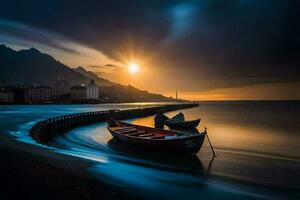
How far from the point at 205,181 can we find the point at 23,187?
919 centimetres

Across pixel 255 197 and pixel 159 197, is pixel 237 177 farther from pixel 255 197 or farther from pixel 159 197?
pixel 159 197

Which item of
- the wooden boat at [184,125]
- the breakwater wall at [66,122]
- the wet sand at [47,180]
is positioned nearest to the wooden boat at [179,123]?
the wooden boat at [184,125]

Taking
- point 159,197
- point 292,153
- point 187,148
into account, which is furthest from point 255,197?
point 292,153

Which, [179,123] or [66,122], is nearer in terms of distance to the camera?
[66,122]

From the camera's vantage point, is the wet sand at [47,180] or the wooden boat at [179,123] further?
the wooden boat at [179,123]

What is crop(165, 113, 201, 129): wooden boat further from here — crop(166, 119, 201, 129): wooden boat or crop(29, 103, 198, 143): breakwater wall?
crop(29, 103, 198, 143): breakwater wall

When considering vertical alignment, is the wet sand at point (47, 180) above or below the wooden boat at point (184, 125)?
above

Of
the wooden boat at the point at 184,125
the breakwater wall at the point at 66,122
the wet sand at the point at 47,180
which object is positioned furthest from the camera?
the wooden boat at the point at 184,125

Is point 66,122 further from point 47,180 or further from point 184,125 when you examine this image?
point 47,180

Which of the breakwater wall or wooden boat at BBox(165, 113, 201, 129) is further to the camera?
wooden boat at BBox(165, 113, 201, 129)

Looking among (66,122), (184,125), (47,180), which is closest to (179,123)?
(184,125)

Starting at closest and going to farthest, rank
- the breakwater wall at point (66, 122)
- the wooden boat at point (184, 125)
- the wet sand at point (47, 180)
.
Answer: the wet sand at point (47, 180), the breakwater wall at point (66, 122), the wooden boat at point (184, 125)

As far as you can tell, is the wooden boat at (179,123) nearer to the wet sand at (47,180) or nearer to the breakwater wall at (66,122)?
the breakwater wall at (66,122)

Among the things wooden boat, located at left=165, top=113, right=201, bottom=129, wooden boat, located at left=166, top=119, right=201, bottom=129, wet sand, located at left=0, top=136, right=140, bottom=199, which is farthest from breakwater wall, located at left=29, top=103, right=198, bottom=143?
wet sand, located at left=0, top=136, right=140, bottom=199
